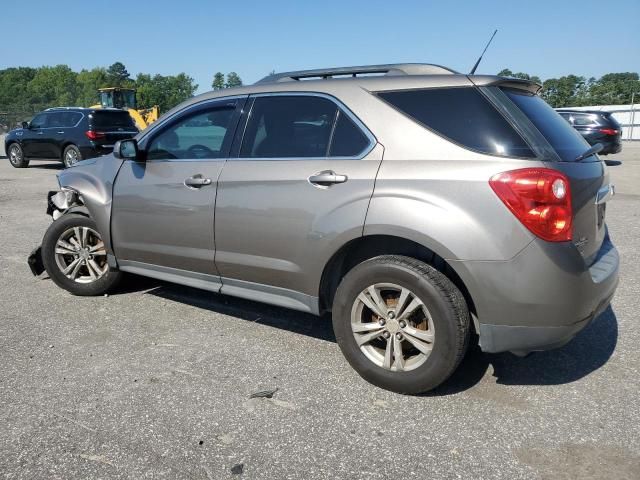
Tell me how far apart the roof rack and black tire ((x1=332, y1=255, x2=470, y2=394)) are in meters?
1.14

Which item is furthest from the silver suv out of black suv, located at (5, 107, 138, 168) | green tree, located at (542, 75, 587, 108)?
green tree, located at (542, 75, 587, 108)

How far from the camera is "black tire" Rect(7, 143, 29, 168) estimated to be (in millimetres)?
16831

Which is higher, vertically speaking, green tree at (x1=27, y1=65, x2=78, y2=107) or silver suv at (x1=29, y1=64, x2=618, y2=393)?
green tree at (x1=27, y1=65, x2=78, y2=107)

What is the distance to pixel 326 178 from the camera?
3.17 metres

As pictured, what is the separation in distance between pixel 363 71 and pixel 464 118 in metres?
0.85

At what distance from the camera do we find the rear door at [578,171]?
2797 mm

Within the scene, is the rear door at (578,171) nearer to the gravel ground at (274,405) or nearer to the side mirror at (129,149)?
the gravel ground at (274,405)

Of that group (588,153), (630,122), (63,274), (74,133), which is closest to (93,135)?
(74,133)

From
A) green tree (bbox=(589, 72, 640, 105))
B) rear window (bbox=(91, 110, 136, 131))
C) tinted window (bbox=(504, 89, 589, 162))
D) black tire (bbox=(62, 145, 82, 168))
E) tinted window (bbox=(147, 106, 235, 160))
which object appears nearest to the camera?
tinted window (bbox=(504, 89, 589, 162))

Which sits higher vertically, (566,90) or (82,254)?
(566,90)

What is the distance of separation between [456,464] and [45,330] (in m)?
3.07

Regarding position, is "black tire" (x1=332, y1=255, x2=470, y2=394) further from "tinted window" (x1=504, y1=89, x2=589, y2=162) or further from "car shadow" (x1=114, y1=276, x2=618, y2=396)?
"tinted window" (x1=504, y1=89, x2=589, y2=162)

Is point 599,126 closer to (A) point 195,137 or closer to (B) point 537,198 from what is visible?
(A) point 195,137

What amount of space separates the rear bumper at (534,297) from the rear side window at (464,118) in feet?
1.73
